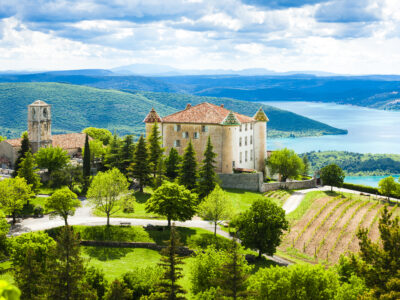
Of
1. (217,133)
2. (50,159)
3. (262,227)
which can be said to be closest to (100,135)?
(50,159)

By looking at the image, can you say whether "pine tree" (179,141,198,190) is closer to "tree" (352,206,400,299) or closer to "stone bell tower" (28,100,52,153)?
"stone bell tower" (28,100,52,153)

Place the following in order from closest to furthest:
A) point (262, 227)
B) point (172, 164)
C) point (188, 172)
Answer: point (262, 227) → point (188, 172) → point (172, 164)

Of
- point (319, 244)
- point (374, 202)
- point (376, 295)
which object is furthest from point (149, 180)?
point (376, 295)

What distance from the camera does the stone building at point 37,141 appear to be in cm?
7225

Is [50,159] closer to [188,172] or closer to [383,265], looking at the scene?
[188,172]

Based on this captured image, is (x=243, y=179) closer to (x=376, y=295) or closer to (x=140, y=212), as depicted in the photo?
(x=140, y=212)

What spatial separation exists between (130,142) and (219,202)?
2187cm

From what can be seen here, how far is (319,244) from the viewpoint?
4772 centimetres

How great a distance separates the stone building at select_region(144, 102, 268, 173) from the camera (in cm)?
6900

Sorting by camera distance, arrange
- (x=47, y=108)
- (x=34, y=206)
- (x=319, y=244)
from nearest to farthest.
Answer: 1. (x=319, y=244)
2. (x=34, y=206)
3. (x=47, y=108)

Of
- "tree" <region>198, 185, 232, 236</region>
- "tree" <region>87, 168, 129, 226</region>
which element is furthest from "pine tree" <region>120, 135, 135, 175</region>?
"tree" <region>198, 185, 232, 236</region>

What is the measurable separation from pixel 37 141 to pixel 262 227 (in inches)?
1807

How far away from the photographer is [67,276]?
1070 inches

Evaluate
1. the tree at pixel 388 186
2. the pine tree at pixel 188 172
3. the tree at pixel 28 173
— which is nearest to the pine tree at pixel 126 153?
the pine tree at pixel 188 172
